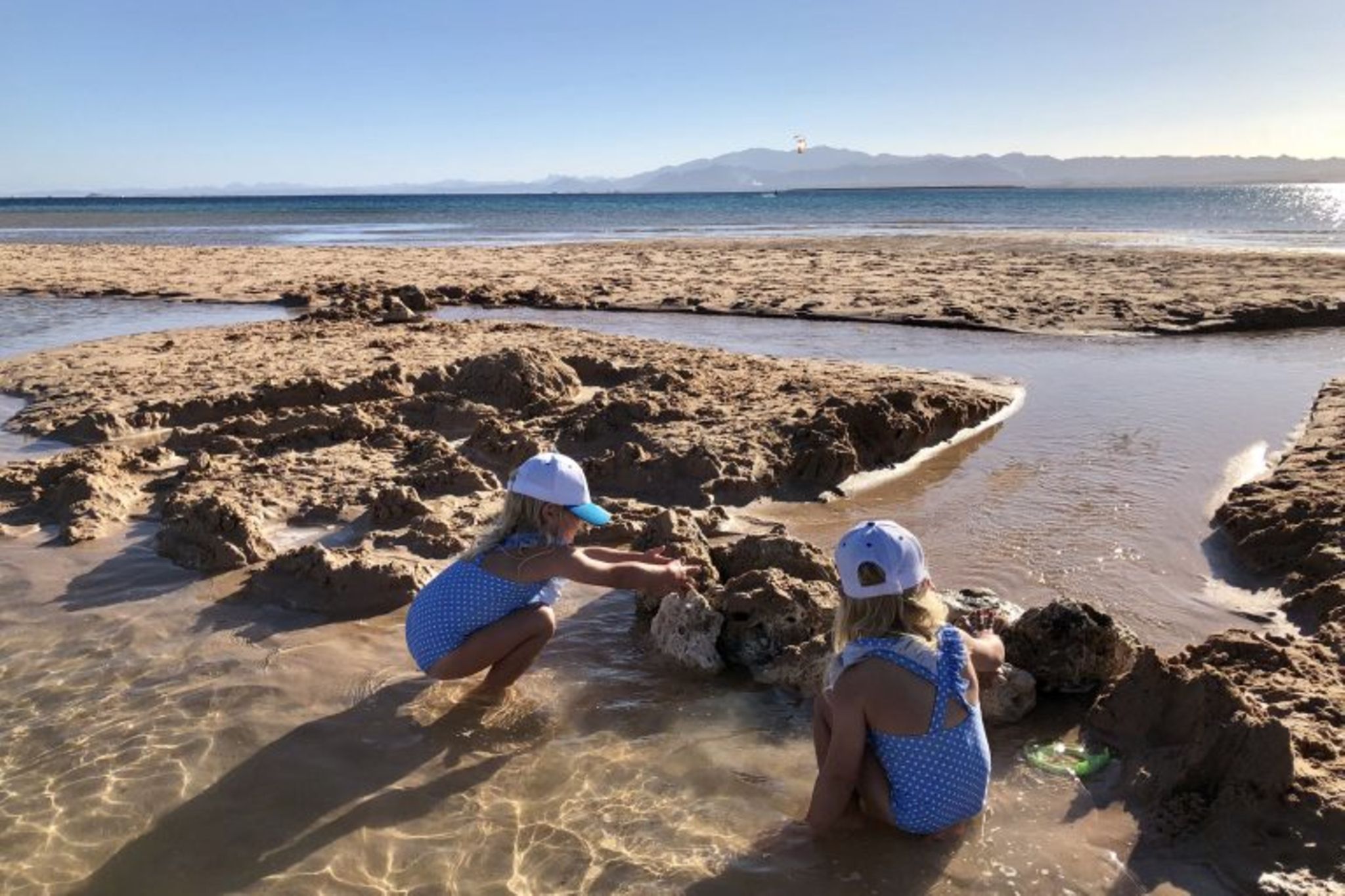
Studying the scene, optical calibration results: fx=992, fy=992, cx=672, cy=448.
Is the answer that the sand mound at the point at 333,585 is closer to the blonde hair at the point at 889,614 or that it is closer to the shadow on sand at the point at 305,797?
the shadow on sand at the point at 305,797

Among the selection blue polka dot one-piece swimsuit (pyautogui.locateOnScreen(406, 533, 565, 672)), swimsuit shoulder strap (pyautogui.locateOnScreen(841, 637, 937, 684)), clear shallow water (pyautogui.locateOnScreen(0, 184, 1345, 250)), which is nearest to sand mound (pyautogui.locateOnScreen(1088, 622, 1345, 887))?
swimsuit shoulder strap (pyautogui.locateOnScreen(841, 637, 937, 684))

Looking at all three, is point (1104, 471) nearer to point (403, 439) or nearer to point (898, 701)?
point (898, 701)

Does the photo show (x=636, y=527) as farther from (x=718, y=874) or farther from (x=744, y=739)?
(x=718, y=874)

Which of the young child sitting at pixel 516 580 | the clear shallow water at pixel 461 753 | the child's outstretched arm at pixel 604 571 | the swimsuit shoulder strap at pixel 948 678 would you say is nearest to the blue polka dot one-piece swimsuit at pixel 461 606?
the young child sitting at pixel 516 580

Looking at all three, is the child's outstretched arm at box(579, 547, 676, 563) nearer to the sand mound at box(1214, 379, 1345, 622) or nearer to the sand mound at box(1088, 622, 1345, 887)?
the sand mound at box(1088, 622, 1345, 887)

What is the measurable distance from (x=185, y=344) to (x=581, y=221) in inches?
1477

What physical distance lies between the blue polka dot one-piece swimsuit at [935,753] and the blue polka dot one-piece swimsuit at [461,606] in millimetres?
1388

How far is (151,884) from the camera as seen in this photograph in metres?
2.76

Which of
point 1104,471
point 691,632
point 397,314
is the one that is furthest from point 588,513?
point 397,314

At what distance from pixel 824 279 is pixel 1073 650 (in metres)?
13.2

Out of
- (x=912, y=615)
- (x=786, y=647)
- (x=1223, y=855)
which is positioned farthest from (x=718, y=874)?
(x=1223, y=855)

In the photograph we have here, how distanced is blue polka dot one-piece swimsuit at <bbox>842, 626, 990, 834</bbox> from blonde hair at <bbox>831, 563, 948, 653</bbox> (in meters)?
0.03

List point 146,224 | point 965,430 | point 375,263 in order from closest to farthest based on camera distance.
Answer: point 965,430 → point 375,263 → point 146,224

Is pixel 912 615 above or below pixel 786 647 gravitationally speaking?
above
